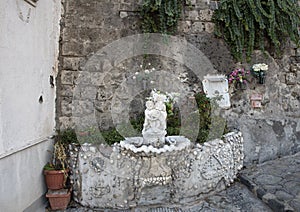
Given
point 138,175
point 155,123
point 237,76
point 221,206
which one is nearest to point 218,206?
point 221,206

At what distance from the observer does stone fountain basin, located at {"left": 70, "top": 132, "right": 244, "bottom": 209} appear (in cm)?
288

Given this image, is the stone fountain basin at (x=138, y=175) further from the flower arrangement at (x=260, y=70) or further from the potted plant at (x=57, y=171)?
the flower arrangement at (x=260, y=70)

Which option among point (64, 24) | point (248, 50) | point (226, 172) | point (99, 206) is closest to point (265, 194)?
point (226, 172)

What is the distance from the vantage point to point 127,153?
2.89 meters

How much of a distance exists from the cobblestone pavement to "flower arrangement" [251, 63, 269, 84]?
4.65 ft

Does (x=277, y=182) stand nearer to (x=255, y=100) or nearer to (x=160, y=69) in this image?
(x=255, y=100)

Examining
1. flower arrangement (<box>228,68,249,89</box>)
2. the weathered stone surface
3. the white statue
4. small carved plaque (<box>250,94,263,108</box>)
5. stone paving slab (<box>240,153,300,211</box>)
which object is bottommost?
the weathered stone surface

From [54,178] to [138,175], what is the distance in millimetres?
1054

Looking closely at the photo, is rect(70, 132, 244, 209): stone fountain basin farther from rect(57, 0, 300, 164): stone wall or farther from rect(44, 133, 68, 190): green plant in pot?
rect(57, 0, 300, 164): stone wall

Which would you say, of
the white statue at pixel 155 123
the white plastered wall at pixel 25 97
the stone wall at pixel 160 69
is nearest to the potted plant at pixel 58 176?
the white plastered wall at pixel 25 97

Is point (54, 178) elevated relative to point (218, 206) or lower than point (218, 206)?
elevated

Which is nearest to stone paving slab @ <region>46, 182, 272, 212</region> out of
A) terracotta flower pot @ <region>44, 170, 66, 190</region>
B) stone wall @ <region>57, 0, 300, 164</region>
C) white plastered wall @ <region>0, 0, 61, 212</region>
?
terracotta flower pot @ <region>44, 170, 66, 190</region>

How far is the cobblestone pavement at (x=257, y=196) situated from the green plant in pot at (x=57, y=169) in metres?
0.33

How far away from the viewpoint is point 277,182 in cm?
323
